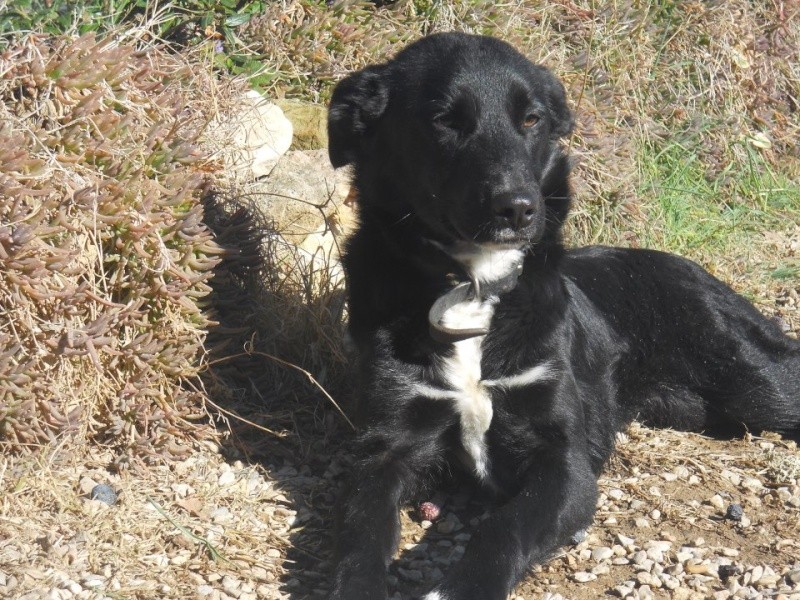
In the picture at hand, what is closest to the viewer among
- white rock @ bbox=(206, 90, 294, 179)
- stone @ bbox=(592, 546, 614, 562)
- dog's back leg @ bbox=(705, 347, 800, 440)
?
stone @ bbox=(592, 546, 614, 562)

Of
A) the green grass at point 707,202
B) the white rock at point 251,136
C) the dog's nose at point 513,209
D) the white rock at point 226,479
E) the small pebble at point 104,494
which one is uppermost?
the dog's nose at point 513,209

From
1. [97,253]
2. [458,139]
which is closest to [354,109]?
[458,139]

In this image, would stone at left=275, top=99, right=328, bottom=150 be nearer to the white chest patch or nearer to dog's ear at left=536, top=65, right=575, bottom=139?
dog's ear at left=536, top=65, right=575, bottom=139

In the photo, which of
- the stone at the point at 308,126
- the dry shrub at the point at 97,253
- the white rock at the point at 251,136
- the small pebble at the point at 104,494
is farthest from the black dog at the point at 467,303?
the stone at the point at 308,126

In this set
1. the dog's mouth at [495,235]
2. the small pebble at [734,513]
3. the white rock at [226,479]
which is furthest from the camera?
the white rock at [226,479]

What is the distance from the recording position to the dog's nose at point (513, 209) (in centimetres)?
285

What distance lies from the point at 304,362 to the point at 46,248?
1.23 metres

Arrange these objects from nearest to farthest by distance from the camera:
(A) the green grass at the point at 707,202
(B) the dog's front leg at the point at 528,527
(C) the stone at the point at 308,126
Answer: (B) the dog's front leg at the point at 528,527 → (C) the stone at the point at 308,126 → (A) the green grass at the point at 707,202

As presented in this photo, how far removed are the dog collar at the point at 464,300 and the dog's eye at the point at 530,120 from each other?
1.45ft

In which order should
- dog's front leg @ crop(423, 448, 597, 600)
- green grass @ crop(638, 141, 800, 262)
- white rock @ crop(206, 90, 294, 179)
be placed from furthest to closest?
1. green grass @ crop(638, 141, 800, 262)
2. white rock @ crop(206, 90, 294, 179)
3. dog's front leg @ crop(423, 448, 597, 600)

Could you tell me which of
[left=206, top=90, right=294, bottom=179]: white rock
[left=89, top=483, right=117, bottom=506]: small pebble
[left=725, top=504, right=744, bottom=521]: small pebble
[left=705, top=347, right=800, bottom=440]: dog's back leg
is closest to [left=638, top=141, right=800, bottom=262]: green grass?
[left=705, top=347, right=800, bottom=440]: dog's back leg

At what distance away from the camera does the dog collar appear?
3129 millimetres

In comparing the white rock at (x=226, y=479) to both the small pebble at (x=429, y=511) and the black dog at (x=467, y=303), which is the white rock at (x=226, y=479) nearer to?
the black dog at (x=467, y=303)

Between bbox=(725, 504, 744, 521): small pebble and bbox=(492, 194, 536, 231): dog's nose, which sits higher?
bbox=(492, 194, 536, 231): dog's nose
